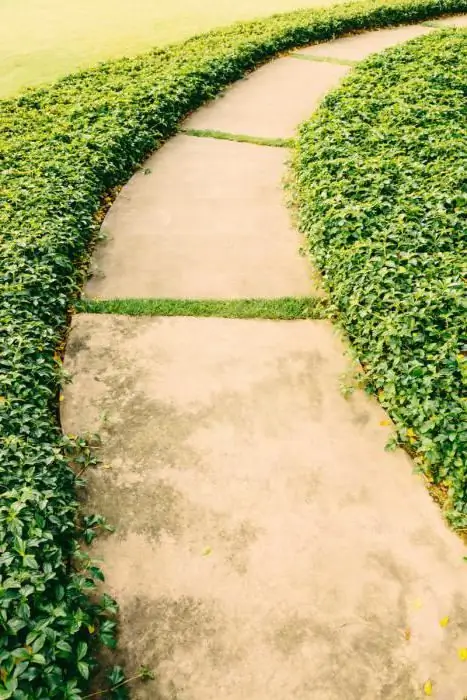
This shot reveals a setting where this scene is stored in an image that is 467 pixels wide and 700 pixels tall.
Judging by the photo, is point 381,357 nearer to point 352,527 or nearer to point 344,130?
point 352,527

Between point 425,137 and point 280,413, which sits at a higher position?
point 425,137

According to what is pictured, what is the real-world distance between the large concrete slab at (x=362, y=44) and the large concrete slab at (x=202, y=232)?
12.5 feet

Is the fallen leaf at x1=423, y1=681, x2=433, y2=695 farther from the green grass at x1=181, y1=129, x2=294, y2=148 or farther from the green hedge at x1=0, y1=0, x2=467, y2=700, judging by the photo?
the green grass at x1=181, y1=129, x2=294, y2=148

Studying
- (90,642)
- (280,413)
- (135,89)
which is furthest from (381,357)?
(135,89)

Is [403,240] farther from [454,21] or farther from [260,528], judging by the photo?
[454,21]

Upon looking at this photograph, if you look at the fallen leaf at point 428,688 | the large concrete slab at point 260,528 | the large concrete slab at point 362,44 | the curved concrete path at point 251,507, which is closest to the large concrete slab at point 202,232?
the curved concrete path at point 251,507

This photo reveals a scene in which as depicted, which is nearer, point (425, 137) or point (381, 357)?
point (381, 357)

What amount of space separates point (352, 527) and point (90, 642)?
1373mm

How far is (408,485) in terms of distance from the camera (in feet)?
10.6

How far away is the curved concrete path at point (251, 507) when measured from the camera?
2.57 meters

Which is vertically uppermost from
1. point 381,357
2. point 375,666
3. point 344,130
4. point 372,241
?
point 344,130

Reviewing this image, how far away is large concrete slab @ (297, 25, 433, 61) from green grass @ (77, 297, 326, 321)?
6307 mm

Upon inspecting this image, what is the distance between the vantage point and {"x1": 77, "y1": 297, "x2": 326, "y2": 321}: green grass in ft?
14.1

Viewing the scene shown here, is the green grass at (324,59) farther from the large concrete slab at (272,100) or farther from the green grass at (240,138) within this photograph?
the green grass at (240,138)
